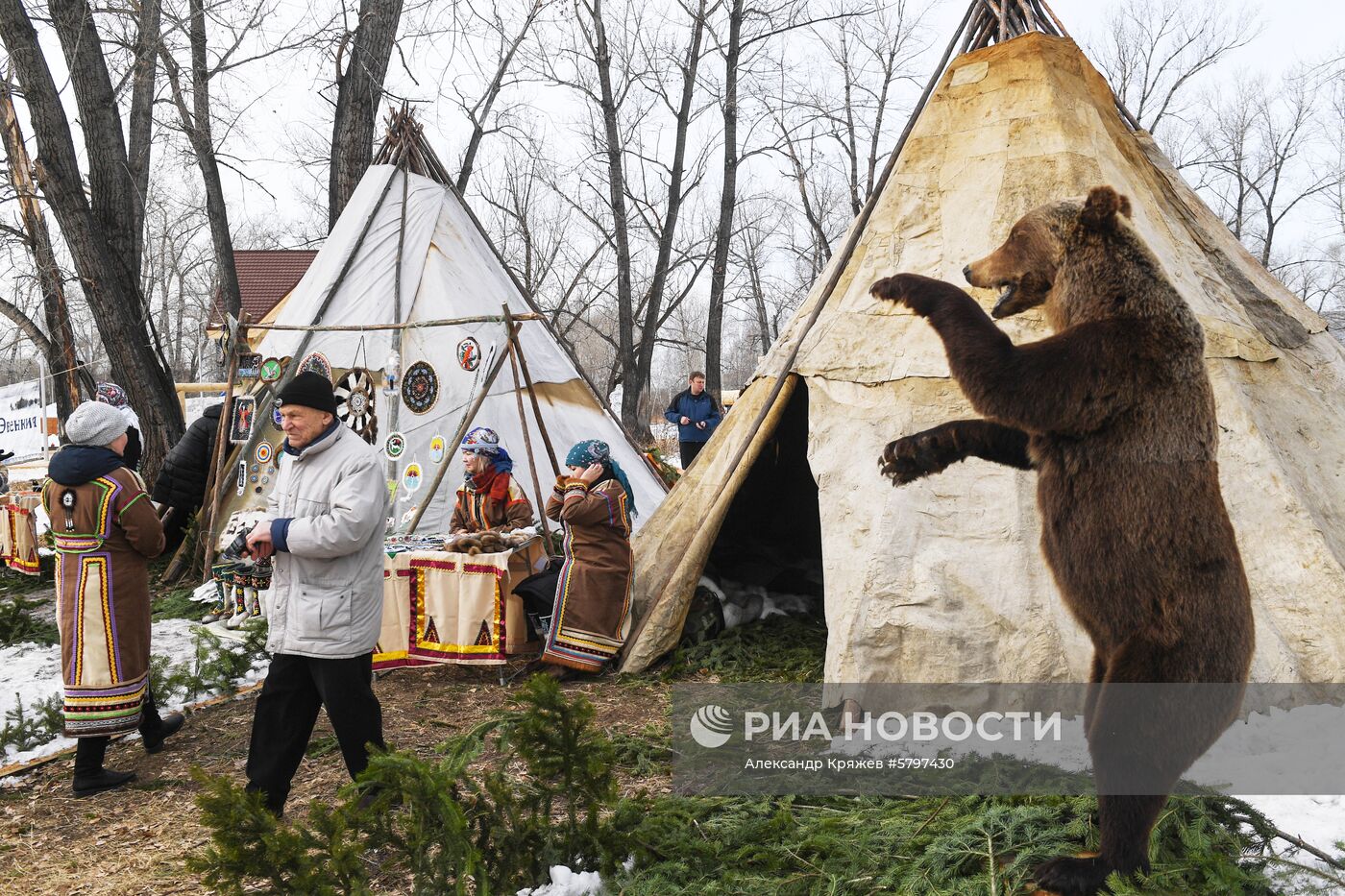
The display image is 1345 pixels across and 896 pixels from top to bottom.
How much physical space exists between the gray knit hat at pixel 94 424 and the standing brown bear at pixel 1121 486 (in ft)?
12.0

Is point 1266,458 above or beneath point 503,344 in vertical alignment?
beneath

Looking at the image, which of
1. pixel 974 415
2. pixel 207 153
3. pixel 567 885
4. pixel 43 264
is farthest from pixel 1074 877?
pixel 207 153

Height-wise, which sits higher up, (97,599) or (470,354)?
(470,354)

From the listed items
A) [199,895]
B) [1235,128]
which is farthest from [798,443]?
[1235,128]

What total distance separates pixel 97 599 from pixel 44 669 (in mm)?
2259

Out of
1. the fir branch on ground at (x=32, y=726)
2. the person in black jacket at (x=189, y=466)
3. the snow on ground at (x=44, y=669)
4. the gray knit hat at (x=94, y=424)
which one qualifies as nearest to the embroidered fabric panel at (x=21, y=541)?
the person in black jacket at (x=189, y=466)

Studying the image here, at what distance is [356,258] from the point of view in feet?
27.4

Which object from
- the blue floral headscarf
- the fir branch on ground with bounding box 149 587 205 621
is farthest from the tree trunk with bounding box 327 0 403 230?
the blue floral headscarf

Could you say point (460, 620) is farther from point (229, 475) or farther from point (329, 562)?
point (229, 475)

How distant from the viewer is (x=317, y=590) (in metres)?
3.45

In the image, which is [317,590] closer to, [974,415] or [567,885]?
[567,885]

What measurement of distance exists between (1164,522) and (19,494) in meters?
10.2

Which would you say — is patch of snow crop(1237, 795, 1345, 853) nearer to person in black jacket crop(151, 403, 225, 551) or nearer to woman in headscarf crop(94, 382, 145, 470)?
woman in headscarf crop(94, 382, 145, 470)

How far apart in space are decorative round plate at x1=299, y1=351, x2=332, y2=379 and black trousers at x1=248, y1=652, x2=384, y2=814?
445cm
